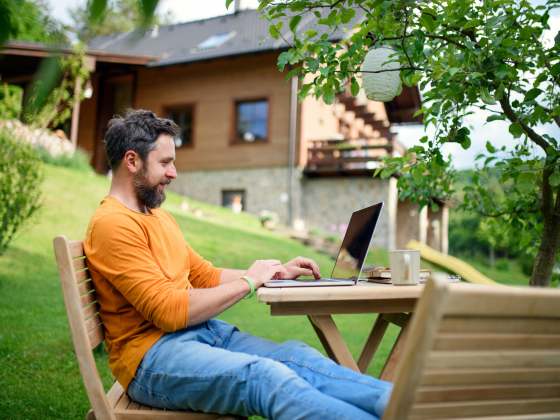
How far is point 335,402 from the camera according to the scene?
1.22m

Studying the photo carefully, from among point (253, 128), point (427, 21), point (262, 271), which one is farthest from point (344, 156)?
point (262, 271)

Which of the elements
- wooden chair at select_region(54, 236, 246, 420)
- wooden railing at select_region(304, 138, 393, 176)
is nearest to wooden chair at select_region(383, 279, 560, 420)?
wooden chair at select_region(54, 236, 246, 420)

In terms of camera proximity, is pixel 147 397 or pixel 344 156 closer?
pixel 147 397

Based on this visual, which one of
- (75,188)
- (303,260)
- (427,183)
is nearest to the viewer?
(303,260)

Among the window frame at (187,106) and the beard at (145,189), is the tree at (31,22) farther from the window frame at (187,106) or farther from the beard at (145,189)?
the window frame at (187,106)

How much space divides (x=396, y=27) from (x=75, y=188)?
8.28m

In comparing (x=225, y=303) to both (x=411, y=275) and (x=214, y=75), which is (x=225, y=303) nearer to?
(x=411, y=275)

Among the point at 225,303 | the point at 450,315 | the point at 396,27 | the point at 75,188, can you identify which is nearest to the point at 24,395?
the point at 225,303

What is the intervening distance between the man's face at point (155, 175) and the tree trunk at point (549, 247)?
2129 millimetres

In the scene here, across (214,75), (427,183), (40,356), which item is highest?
(214,75)

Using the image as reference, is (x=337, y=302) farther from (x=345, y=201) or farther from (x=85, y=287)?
(x=345, y=201)

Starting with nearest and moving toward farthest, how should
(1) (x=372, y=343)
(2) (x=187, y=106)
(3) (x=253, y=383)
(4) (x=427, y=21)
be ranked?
(3) (x=253, y=383) < (4) (x=427, y=21) < (1) (x=372, y=343) < (2) (x=187, y=106)

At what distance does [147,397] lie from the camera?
156 cm

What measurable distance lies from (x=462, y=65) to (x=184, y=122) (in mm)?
13131
